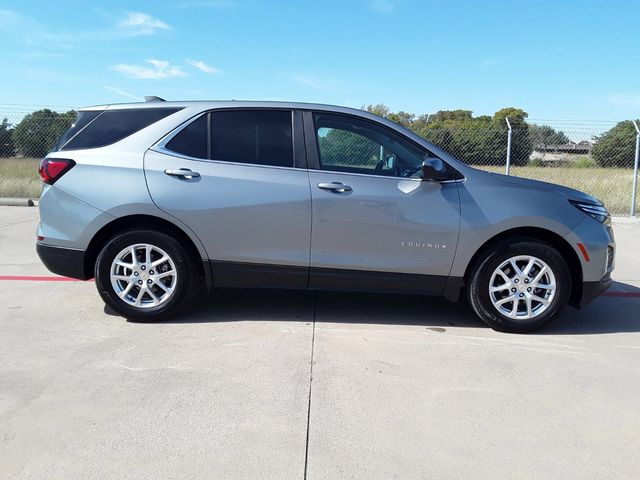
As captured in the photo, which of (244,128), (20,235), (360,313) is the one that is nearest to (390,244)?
(360,313)

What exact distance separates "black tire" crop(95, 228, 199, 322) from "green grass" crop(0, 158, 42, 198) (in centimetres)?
1004

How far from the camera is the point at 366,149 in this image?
4.41 meters

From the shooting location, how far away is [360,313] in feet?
15.6

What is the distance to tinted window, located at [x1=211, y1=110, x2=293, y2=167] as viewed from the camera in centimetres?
427

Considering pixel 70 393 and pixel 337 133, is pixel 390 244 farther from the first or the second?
pixel 70 393

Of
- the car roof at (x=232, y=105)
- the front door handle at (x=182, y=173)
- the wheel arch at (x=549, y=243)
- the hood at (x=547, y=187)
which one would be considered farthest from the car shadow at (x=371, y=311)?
the car roof at (x=232, y=105)

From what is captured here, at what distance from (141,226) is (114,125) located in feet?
3.01

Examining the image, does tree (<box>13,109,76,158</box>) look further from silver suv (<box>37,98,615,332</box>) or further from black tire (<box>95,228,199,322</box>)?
black tire (<box>95,228,199,322</box>)

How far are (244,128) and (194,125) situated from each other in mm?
421

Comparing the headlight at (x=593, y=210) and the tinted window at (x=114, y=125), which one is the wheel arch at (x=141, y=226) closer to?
the tinted window at (x=114, y=125)

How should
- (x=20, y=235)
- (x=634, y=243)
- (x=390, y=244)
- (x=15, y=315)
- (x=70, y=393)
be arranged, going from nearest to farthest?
(x=70, y=393)
(x=390, y=244)
(x=15, y=315)
(x=20, y=235)
(x=634, y=243)

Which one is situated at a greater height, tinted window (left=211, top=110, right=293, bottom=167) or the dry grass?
tinted window (left=211, top=110, right=293, bottom=167)

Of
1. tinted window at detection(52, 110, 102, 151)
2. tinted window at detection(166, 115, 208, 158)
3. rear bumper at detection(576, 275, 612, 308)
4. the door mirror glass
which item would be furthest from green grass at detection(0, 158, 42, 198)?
rear bumper at detection(576, 275, 612, 308)

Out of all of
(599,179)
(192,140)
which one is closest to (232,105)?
(192,140)
